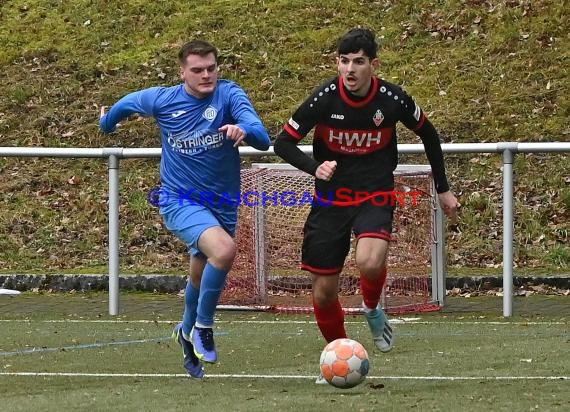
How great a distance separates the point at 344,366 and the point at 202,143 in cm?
200

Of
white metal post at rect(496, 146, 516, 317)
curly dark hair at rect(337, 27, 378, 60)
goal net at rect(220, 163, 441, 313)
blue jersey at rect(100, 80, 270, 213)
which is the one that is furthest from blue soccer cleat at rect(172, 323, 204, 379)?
goal net at rect(220, 163, 441, 313)

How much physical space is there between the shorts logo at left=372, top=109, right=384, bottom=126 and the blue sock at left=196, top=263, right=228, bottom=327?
1.27m

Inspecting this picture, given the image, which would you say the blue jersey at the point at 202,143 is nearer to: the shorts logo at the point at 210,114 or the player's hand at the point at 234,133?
the shorts logo at the point at 210,114

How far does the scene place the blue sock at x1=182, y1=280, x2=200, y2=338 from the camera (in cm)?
866

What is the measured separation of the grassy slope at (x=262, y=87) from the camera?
16031 mm

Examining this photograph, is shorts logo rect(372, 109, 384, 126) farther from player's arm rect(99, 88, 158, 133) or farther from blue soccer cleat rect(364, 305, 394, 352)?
player's arm rect(99, 88, 158, 133)

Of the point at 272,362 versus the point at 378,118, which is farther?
the point at 272,362

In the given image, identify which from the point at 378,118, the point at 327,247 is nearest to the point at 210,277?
the point at 327,247

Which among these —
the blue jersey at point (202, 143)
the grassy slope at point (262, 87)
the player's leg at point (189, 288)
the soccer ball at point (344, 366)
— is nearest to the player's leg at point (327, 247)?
the blue jersey at point (202, 143)

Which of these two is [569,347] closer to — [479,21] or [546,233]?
[546,233]

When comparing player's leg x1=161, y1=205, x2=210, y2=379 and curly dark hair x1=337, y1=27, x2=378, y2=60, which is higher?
curly dark hair x1=337, y1=27, x2=378, y2=60

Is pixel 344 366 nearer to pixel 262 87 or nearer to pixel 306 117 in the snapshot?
pixel 306 117

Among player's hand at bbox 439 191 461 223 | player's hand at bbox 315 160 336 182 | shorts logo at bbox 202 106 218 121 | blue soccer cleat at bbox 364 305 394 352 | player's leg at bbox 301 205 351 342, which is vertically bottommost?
blue soccer cleat at bbox 364 305 394 352

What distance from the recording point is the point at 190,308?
8.77 metres
